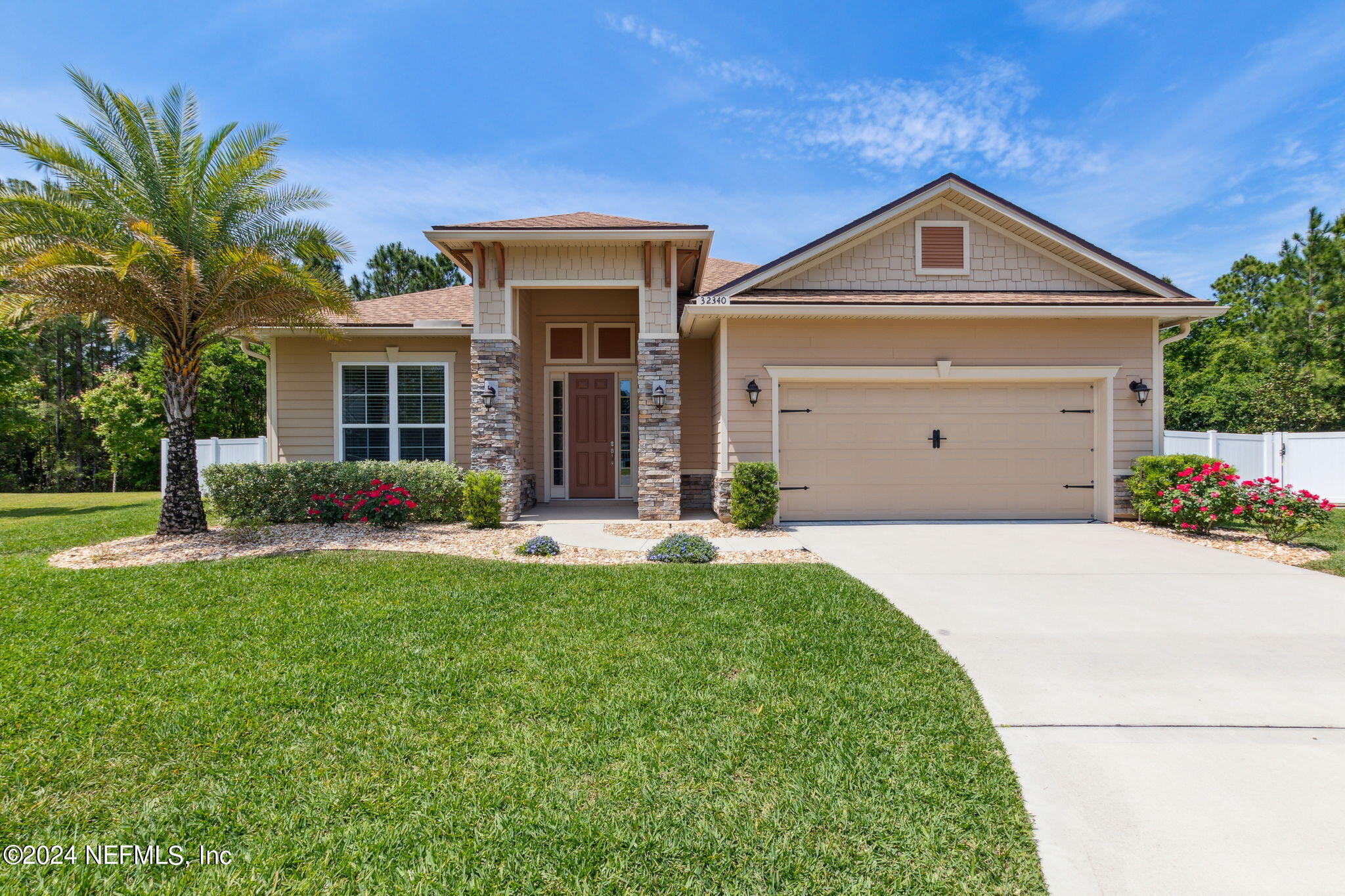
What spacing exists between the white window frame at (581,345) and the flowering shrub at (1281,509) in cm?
1022

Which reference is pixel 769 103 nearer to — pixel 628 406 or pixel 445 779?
pixel 628 406

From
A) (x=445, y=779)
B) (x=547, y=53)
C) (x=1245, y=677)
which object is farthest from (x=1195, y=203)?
(x=445, y=779)

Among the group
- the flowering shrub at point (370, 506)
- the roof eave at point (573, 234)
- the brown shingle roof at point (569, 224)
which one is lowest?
the flowering shrub at point (370, 506)

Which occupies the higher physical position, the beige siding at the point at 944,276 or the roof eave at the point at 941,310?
the beige siding at the point at 944,276

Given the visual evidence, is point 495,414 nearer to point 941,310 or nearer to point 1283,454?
point 941,310

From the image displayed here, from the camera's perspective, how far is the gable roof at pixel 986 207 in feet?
30.2

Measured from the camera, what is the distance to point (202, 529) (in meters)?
8.11

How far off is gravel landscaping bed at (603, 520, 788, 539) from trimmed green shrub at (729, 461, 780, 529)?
17 centimetres

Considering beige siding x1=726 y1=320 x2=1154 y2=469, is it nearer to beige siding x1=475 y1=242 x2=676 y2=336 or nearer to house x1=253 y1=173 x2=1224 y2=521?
house x1=253 y1=173 x2=1224 y2=521

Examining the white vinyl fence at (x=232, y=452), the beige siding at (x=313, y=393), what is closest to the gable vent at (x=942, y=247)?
the beige siding at (x=313, y=393)

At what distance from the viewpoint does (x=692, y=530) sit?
27.6 feet

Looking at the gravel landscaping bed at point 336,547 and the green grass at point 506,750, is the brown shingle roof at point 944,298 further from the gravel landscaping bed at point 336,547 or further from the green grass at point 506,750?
the green grass at point 506,750

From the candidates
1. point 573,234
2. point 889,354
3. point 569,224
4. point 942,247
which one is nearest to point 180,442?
point 573,234

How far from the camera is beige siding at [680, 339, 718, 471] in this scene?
10.8 m
